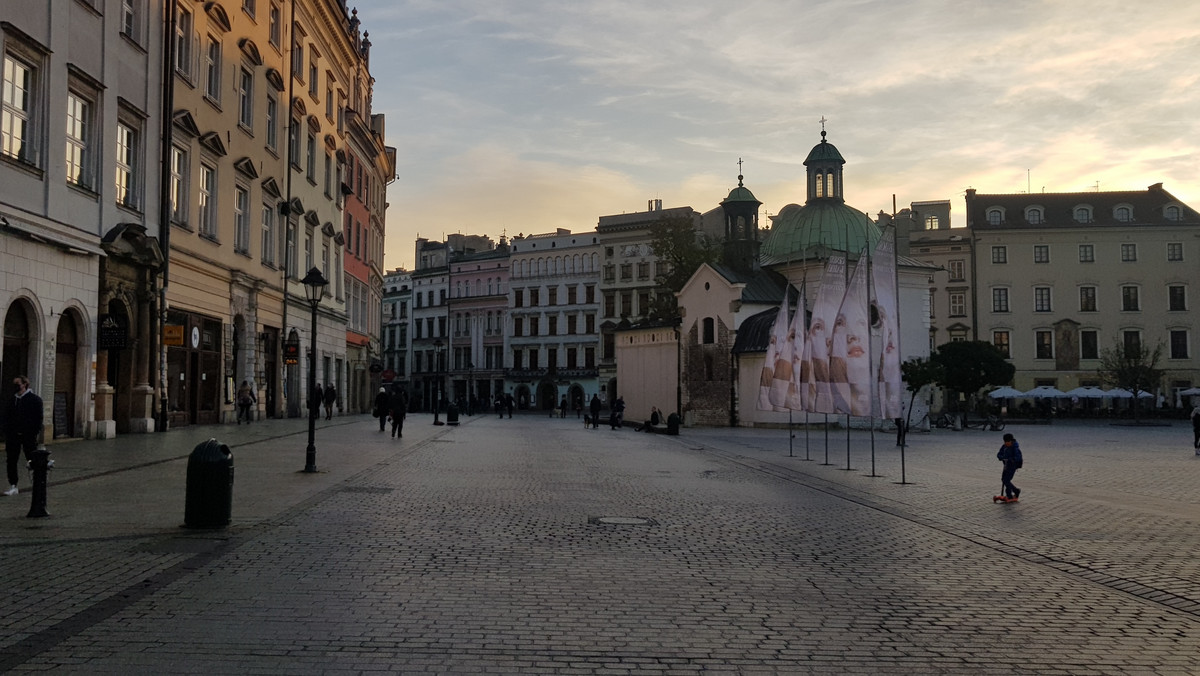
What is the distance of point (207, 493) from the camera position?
10391 millimetres

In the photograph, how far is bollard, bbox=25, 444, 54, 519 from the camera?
10.8 metres

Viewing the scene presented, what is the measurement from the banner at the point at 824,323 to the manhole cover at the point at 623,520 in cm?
1159

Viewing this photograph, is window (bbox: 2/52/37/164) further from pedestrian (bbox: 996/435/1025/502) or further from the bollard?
pedestrian (bbox: 996/435/1025/502)

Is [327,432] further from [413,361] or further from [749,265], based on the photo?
[413,361]

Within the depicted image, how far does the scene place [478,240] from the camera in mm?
114000

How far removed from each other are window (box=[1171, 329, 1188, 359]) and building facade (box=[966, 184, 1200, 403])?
0.25ft

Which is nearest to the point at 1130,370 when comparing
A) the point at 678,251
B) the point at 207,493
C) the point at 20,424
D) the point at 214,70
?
the point at 678,251

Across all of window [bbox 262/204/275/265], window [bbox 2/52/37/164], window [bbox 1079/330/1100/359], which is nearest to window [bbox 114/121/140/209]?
window [bbox 2/52/37/164]

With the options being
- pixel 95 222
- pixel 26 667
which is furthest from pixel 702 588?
pixel 95 222

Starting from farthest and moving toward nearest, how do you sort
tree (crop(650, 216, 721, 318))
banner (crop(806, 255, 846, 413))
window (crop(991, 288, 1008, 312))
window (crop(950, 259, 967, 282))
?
window (crop(950, 259, 967, 282))
window (crop(991, 288, 1008, 312))
tree (crop(650, 216, 721, 318))
banner (crop(806, 255, 846, 413))

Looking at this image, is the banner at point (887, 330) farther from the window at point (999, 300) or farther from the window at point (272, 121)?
the window at point (999, 300)

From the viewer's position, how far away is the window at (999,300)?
82.7m

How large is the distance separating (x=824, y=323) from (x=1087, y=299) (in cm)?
6713

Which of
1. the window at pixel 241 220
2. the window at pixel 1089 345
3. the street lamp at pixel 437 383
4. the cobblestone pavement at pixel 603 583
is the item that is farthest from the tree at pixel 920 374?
the window at pixel 1089 345
